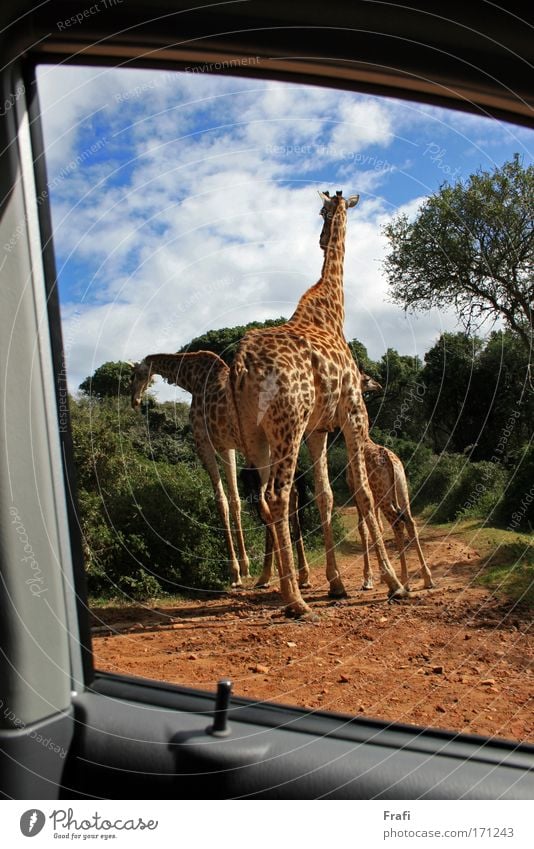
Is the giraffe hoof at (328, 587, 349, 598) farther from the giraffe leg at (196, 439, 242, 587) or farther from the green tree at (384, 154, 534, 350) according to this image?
the green tree at (384, 154, 534, 350)

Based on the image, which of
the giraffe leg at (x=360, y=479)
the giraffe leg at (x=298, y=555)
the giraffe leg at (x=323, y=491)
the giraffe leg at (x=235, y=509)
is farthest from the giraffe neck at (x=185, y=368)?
the giraffe leg at (x=360, y=479)

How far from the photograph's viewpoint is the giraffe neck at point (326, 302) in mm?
3613

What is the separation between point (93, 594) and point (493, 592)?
1979mm

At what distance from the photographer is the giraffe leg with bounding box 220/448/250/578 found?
386 centimetres

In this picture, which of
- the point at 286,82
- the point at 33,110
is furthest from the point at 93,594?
the point at 286,82

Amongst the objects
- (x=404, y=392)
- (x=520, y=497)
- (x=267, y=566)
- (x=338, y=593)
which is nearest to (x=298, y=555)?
(x=267, y=566)

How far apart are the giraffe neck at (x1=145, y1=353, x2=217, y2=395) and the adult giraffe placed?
2.67 ft

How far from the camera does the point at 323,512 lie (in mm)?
3502

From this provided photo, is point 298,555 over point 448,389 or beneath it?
beneath

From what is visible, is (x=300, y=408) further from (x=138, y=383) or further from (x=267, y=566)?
(x=267, y=566)

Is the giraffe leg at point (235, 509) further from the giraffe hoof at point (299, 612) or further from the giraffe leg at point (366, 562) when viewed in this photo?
the giraffe hoof at point (299, 612)

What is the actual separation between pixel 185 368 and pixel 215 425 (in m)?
0.44

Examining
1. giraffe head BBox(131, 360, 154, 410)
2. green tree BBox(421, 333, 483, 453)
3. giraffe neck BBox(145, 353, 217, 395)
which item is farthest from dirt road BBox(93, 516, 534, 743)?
giraffe neck BBox(145, 353, 217, 395)

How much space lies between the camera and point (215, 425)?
4.23 metres
